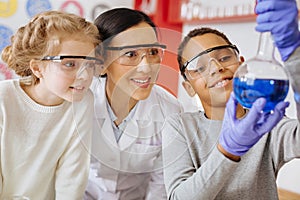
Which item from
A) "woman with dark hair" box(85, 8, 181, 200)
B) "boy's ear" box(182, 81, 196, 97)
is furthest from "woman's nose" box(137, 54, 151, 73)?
"boy's ear" box(182, 81, 196, 97)

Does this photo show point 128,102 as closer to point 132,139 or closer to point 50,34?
point 132,139

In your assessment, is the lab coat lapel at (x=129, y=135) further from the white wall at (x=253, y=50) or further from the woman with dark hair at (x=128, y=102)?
the white wall at (x=253, y=50)

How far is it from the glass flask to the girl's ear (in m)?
0.56

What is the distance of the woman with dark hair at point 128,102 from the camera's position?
102 cm

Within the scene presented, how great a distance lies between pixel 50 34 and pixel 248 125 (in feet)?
1.88

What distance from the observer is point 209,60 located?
1.00 metres

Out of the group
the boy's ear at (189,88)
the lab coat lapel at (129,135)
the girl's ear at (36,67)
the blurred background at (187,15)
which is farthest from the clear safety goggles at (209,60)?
the blurred background at (187,15)

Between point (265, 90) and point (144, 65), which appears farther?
point (144, 65)

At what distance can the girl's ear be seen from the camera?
1.10 meters

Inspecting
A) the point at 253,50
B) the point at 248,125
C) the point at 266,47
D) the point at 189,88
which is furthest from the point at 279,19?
the point at 253,50

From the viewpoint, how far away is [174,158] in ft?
3.33

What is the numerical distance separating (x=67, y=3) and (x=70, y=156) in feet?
5.40

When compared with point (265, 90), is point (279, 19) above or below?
above

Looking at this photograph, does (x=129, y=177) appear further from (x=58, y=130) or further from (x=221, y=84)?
(x=221, y=84)
